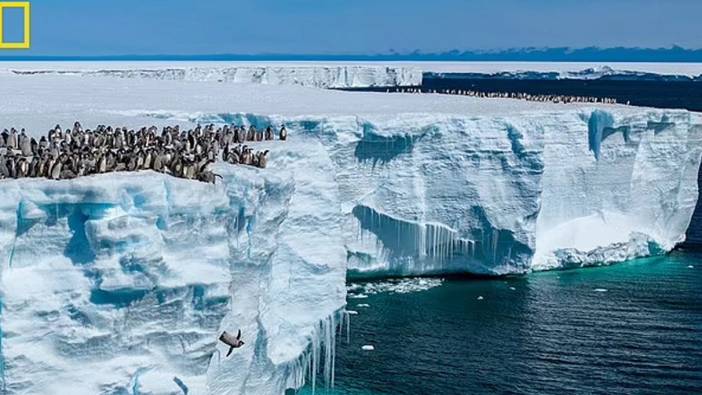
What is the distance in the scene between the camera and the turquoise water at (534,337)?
23234 mm

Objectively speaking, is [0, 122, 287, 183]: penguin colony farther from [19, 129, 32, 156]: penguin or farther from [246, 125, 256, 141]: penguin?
[246, 125, 256, 141]: penguin

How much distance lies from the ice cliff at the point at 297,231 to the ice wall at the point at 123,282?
2cm

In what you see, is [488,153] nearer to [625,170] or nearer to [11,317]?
[625,170]

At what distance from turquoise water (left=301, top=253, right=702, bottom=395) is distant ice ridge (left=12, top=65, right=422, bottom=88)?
3499cm

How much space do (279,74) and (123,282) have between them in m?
68.5

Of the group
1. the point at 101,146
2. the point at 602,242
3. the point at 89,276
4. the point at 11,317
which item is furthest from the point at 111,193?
the point at 602,242

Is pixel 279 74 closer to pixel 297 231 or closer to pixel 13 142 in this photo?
pixel 297 231

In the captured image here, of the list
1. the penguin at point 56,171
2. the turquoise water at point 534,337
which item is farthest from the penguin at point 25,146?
the turquoise water at point 534,337

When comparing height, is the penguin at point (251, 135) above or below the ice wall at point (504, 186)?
above

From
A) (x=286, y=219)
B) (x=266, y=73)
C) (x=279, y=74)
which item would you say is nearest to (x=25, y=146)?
(x=286, y=219)

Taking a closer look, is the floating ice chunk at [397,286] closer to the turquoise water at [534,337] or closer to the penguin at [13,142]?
the turquoise water at [534,337]

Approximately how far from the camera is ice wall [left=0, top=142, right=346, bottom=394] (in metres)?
14.8

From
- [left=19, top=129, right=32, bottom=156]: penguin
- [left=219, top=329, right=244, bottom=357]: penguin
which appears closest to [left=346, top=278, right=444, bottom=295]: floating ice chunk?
[left=219, top=329, right=244, bottom=357]: penguin

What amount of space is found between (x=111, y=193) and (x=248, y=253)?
11.2 ft
